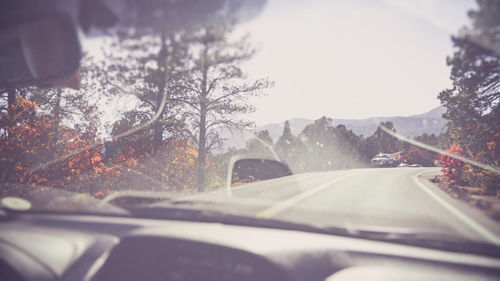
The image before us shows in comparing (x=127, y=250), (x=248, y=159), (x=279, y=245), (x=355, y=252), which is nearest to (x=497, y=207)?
(x=355, y=252)

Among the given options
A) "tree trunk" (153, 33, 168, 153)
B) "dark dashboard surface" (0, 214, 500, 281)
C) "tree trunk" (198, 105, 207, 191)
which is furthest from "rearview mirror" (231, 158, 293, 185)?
"dark dashboard surface" (0, 214, 500, 281)

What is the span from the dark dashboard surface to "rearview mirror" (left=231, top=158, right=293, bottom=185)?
26.4 ft

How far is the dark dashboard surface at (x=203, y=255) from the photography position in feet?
5.68

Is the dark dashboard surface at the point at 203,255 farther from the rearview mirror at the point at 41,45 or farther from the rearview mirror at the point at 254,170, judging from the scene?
the rearview mirror at the point at 254,170

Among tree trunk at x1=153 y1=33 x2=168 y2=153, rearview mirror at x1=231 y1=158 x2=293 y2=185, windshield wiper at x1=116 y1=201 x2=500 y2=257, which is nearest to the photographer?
windshield wiper at x1=116 y1=201 x2=500 y2=257

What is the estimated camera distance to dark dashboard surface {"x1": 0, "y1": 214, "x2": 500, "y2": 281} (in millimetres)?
1732

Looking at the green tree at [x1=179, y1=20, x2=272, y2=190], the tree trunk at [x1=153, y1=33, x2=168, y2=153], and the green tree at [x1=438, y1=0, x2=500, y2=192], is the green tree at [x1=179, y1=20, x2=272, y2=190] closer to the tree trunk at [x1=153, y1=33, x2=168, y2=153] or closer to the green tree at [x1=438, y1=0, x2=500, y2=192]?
the tree trunk at [x1=153, y1=33, x2=168, y2=153]

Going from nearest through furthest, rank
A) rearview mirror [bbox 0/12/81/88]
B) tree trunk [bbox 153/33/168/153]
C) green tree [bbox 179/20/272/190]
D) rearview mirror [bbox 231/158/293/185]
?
rearview mirror [bbox 0/12/81/88] → tree trunk [bbox 153/33/168/153] → green tree [bbox 179/20/272/190] → rearview mirror [bbox 231/158/293/185]

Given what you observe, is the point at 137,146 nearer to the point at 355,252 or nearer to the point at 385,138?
the point at 355,252

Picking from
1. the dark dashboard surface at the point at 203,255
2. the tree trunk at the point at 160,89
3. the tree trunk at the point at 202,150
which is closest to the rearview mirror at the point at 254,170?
the tree trunk at the point at 202,150

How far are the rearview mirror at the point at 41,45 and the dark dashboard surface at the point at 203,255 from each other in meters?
1.97

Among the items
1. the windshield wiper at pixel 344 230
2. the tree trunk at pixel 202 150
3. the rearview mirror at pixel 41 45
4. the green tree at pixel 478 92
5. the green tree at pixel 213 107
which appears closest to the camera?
the windshield wiper at pixel 344 230

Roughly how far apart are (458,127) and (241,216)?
44.8 ft

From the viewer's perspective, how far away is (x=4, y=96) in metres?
11.7
